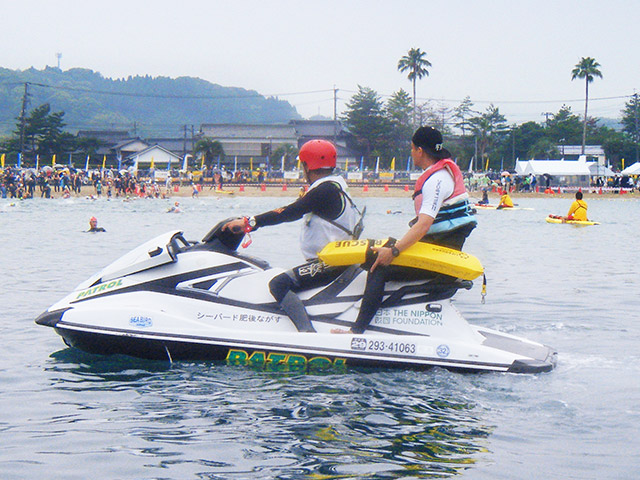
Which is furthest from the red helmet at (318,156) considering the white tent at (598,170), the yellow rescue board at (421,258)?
the white tent at (598,170)

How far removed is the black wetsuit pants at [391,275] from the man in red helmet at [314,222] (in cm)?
37

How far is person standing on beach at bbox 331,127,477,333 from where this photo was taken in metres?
6.12

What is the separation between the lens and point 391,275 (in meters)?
6.42

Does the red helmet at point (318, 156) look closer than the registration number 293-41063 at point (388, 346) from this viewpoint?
No

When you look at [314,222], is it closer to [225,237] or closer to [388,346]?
[225,237]

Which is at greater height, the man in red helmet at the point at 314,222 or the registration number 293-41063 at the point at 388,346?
the man in red helmet at the point at 314,222

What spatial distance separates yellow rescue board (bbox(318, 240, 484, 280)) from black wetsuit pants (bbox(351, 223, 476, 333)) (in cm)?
11

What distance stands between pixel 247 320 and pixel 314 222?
37.8 inches

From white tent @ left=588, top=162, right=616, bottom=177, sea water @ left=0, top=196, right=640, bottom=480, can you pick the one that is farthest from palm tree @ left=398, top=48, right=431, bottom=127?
sea water @ left=0, top=196, right=640, bottom=480

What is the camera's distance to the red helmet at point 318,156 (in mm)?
6516

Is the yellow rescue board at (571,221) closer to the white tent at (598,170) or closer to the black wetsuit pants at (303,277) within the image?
the black wetsuit pants at (303,277)

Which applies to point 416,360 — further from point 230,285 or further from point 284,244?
point 284,244

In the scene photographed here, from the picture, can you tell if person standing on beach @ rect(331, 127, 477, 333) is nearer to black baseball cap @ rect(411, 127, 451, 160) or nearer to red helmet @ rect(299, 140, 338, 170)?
black baseball cap @ rect(411, 127, 451, 160)

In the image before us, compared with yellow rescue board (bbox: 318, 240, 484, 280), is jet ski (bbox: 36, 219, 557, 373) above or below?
below
